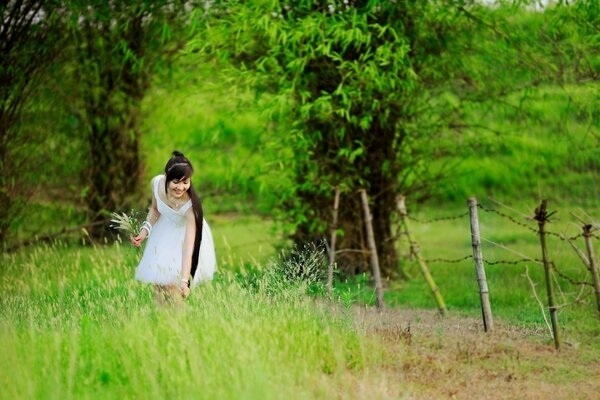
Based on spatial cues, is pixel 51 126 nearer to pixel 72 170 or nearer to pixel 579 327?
pixel 72 170

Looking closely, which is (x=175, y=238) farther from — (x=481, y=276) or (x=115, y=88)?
(x=115, y=88)

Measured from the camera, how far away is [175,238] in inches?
265

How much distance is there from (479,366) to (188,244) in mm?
2279

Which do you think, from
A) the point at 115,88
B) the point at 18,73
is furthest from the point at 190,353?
the point at 115,88

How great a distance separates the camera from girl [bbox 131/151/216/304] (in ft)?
21.0

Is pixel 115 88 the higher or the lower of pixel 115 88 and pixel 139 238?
the higher

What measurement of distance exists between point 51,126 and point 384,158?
447 cm

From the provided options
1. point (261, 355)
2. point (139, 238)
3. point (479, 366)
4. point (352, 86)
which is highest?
point (352, 86)

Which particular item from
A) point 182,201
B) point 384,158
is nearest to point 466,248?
point 384,158

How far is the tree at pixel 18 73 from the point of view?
32.9 ft

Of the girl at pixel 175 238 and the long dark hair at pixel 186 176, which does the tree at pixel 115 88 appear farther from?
the long dark hair at pixel 186 176

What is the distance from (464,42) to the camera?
33.6ft

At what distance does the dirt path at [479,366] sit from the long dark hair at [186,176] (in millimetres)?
1295

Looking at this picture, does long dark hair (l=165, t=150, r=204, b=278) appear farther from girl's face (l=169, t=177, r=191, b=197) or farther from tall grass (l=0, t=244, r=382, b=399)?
tall grass (l=0, t=244, r=382, b=399)
